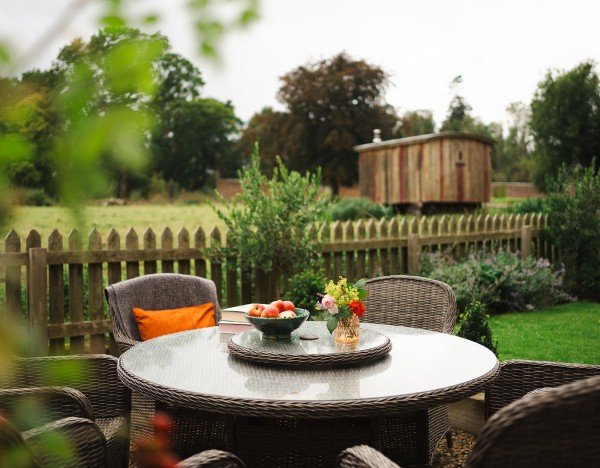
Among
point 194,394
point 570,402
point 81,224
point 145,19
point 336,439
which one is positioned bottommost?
point 336,439

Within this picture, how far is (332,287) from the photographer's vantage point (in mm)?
2846

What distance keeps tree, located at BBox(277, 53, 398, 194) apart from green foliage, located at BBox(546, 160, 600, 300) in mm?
22835

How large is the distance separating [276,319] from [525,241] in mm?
7925

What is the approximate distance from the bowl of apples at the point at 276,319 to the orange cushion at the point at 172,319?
107cm

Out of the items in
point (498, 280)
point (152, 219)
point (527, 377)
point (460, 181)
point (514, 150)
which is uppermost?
point (514, 150)

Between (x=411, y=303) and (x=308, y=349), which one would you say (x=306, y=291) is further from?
(x=308, y=349)

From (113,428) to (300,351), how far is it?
1.00m

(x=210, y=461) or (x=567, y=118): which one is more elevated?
(x=567, y=118)

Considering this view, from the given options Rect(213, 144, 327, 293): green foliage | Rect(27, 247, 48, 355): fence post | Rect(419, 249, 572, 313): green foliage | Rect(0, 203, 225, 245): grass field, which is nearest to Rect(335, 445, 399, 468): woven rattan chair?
Rect(0, 203, 225, 245): grass field

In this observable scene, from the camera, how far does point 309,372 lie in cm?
247

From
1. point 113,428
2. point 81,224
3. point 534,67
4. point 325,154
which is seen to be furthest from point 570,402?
point 325,154

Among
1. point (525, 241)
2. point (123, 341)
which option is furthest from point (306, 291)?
point (525, 241)

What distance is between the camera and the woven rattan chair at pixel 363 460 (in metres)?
1.66

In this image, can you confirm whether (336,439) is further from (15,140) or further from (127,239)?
(127,239)
